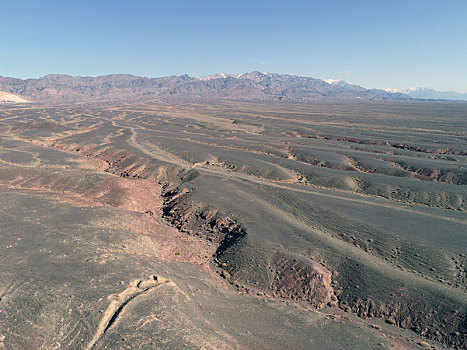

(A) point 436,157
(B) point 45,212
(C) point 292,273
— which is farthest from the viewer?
(A) point 436,157

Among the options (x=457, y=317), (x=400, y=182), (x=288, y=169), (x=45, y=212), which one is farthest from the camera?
(x=288, y=169)

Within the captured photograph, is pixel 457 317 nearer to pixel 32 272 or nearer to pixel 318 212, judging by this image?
pixel 318 212

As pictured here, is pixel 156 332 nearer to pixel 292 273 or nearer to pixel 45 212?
pixel 292 273

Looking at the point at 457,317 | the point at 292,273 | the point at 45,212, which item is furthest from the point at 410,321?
the point at 45,212

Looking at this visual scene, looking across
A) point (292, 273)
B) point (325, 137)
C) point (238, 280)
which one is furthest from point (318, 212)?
point (325, 137)

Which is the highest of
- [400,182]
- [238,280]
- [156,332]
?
[400,182]

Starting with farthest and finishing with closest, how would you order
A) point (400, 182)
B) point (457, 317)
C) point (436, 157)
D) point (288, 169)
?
1. point (436, 157)
2. point (288, 169)
3. point (400, 182)
4. point (457, 317)

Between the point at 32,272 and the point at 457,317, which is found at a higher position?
the point at 32,272

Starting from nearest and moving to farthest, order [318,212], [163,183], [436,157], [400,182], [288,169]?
1. [318,212]
2. [400,182]
3. [163,183]
4. [288,169]
5. [436,157]

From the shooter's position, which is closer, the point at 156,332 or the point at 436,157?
the point at 156,332
